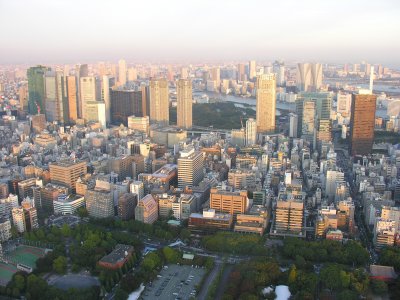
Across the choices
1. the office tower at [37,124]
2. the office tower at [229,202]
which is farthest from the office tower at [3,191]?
the office tower at [37,124]

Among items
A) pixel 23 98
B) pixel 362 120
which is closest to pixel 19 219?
pixel 362 120

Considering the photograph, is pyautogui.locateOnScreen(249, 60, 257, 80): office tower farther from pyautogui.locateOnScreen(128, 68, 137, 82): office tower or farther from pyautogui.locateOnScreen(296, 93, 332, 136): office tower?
pyautogui.locateOnScreen(296, 93, 332, 136): office tower

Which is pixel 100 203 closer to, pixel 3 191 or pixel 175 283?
pixel 3 191

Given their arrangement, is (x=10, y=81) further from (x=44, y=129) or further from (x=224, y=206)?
(x=224, y=206)

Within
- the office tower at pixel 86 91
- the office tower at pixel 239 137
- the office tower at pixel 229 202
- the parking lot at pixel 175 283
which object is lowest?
the parking lot at pixel 175 283

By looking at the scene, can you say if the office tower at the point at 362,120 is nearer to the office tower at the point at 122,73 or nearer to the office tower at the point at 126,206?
the office tower at the point at 126,206

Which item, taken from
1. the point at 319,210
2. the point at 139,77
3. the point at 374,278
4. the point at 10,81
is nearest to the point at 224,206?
the point at 319,210
